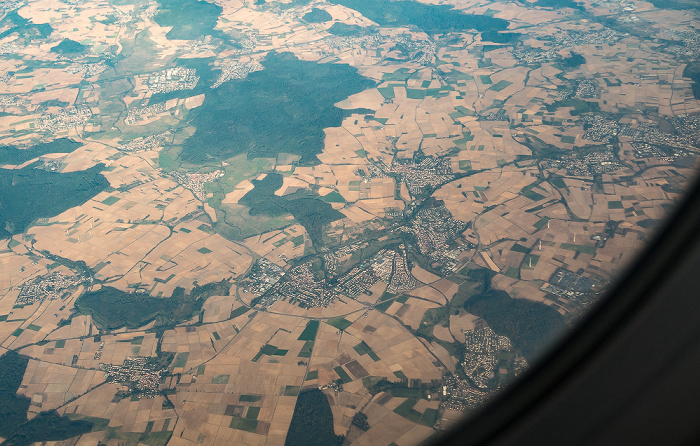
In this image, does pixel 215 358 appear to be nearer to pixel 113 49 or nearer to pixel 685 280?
pixel 685 280

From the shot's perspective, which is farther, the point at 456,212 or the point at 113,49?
the point at 113,49

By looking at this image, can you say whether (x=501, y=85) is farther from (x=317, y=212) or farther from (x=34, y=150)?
(x=34, y=150)

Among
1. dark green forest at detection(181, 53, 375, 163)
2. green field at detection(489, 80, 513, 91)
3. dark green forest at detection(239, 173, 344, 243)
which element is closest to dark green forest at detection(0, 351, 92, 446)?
→ dark green forest at detection(239, 173, 344, 243)

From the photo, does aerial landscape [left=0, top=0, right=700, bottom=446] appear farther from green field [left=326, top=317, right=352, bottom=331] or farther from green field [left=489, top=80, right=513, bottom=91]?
green field [left=489, top=80, right=513, bottom=91]

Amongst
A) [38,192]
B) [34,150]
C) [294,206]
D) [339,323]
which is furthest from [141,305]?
[34,150]

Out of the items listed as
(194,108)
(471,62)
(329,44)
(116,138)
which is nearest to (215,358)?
(116,138)
